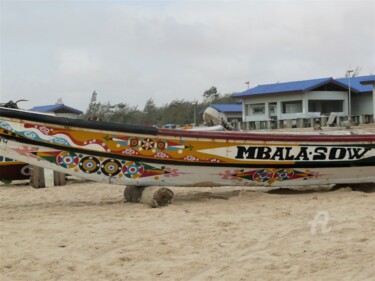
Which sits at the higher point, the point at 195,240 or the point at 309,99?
the point at 309,99

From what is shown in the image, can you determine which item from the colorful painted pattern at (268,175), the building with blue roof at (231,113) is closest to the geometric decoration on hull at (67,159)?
the colorful painted pattern at (268,175)

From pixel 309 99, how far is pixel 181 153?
29.9 m

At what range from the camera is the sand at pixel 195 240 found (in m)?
3.35

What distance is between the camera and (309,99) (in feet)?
114

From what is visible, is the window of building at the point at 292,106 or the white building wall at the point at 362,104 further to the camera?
the window of building at the point at 292,106

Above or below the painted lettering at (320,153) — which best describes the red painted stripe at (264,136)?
above

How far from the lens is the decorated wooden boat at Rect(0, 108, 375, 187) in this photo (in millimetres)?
5965

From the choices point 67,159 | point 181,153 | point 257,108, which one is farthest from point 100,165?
point 257,108

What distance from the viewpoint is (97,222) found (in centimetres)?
501

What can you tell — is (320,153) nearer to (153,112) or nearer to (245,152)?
(245,152)
